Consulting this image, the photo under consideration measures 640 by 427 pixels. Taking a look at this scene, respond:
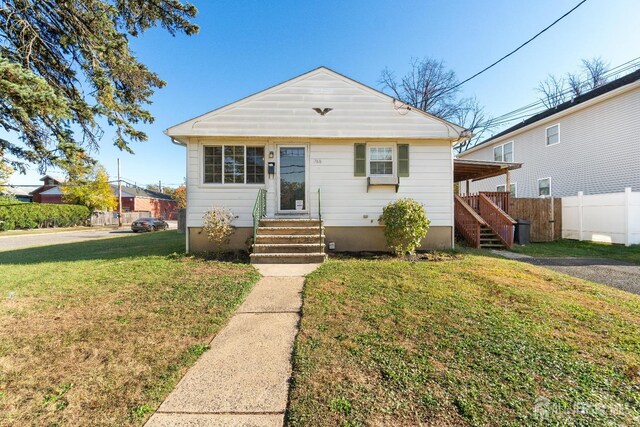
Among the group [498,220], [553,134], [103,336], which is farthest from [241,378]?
[553,134]

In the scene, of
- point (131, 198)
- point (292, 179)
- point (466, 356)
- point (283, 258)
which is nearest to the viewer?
point (466, 356)

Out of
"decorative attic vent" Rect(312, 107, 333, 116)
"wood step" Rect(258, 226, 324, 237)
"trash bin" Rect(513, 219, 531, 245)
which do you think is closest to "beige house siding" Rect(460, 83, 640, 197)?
"trash bin" Rect(513, 219, 531, 245)

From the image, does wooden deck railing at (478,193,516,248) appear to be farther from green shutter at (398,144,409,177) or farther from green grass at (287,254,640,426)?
green grass at (287,254,640,426)

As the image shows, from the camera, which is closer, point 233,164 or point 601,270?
point 601,270

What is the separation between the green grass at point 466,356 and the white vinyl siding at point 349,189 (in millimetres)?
3671

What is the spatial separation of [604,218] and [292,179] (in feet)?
39.9

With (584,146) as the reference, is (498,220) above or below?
below

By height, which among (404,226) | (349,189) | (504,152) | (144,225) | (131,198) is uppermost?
(504,152)

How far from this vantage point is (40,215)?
2394cm

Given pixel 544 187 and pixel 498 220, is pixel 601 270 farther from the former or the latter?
pixel 544 187

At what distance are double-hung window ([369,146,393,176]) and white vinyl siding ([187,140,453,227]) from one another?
0.24 m

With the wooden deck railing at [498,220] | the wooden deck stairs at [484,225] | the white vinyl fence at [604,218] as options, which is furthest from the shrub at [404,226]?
the white vinyl fence at [604,218]

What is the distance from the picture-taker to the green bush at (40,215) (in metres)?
21.5

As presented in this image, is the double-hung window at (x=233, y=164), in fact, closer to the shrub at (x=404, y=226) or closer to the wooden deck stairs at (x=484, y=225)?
the shrub at (x=404, y=226)
